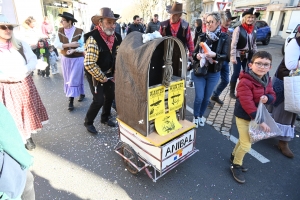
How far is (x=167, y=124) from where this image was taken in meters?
2.46

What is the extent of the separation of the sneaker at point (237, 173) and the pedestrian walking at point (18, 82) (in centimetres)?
293

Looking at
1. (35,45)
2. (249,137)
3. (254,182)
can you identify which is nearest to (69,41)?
(35,45)

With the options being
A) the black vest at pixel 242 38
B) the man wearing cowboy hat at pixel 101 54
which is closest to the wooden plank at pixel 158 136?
the man wearing cowboy hat at pixel 101 54

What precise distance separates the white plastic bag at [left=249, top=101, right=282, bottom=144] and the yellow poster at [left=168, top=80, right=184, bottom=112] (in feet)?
2.90

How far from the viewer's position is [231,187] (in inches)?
95.9

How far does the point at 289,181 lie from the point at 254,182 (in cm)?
47

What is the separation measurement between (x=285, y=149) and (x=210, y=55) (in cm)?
186

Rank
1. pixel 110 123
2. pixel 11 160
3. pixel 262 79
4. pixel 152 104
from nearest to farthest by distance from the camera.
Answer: pixel 11 160 < pixel 152 104 < pixel 262 79 < pixel 110 123

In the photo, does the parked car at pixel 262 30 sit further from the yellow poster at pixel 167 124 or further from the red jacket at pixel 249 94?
the yellow poster at pixel 167 124

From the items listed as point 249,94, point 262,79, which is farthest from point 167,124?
point 262,79

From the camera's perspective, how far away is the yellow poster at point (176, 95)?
7.97 ft

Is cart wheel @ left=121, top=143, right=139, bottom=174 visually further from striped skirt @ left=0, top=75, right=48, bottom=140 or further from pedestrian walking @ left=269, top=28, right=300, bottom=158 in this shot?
pedestrian walking @ left=269, top=28, right=300, bottom=158

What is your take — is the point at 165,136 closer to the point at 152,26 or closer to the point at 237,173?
the point at 237,173

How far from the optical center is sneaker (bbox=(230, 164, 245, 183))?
250 centimetres
